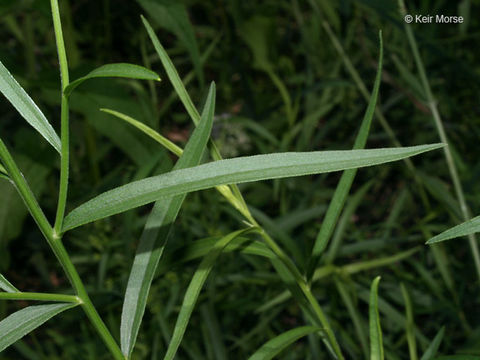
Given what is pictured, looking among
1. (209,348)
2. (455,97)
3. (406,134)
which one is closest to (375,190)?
(406,134)

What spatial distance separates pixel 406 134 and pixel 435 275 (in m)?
0.37

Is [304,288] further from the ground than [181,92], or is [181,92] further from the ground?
[181,92]

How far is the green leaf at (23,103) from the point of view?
0.35m

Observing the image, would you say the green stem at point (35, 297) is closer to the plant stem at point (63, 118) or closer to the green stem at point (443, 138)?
the plant stem at point (63, 118)

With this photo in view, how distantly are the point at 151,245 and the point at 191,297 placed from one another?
44 mm

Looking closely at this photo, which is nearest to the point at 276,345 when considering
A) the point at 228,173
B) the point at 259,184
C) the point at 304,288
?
the point at 304,288

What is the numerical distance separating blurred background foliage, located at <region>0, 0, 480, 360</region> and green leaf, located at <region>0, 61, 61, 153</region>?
0.18 meters

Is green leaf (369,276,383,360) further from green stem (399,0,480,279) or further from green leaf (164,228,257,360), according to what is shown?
green stem (399,0,480,279)

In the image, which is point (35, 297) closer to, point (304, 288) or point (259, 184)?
point (304, 288)

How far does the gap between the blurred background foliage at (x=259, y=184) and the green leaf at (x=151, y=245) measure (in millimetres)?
94

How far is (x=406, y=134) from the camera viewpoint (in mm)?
1419

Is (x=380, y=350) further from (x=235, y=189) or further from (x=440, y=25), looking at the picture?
(x=440, y=25)

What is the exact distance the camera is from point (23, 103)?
1.18 feet

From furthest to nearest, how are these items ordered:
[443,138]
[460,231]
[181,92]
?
[443,138], [181,92], [460,231]
